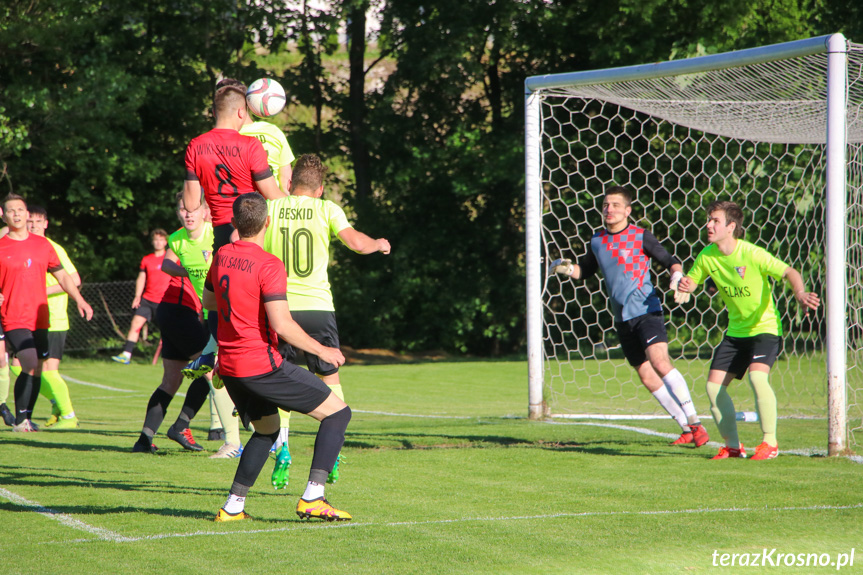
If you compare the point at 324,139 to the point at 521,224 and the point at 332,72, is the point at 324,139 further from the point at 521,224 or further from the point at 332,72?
the point at 521,224

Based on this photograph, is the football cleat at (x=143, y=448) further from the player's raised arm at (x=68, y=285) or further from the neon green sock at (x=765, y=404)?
the neon green sock at (x=765, y=404)

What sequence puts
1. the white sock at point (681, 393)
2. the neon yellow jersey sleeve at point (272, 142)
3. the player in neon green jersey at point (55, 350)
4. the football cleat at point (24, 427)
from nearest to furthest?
the neon yellow jersey sleeve at point (272, 142) < the white sock at point (681, 393) < the football cleat at point (24, 427) < the player in neon green jersey at point (55, 350)

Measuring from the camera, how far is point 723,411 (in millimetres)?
7090

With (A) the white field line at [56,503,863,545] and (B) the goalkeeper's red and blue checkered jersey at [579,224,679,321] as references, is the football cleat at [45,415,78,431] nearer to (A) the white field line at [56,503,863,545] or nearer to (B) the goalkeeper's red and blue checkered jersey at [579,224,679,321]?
(A) the white field line at [56,503,863,545]

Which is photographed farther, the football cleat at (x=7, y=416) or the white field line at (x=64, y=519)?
the football cleat at (x=7, y=416)

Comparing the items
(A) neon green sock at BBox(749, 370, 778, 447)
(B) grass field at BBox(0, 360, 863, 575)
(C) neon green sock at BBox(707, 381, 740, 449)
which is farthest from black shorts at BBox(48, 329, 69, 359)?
(A) neon green sock at BBox(749, 370, 778, 447)

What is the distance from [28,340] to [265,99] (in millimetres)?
4295

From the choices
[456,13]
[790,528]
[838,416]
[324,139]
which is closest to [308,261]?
[790,528]

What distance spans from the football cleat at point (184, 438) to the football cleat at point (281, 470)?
9.04 ft

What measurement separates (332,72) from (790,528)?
26508mm

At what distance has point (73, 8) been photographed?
866 inches

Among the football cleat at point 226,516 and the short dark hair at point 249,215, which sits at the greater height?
the short dark hair at point 249,215

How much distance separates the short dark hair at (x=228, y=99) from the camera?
5.99 meters

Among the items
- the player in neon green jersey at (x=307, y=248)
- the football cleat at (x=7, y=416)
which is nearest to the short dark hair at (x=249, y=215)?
the player in neon green jersey at (x=307, y=248)
